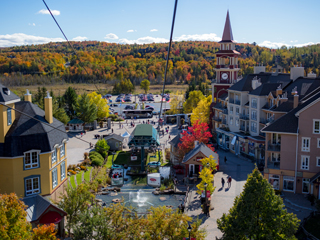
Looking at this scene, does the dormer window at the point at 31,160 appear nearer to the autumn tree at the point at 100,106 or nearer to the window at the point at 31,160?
the window at the point at 31,160

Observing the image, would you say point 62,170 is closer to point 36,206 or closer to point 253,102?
point 36,206

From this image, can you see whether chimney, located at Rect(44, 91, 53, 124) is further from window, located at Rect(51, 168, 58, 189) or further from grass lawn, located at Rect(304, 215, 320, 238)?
grass lawn, located at Rect(304, 215, 320, 238)

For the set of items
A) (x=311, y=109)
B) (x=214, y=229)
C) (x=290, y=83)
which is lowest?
(x=214, y=229)

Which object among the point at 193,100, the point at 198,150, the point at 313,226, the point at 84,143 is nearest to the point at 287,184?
the point at 313,226

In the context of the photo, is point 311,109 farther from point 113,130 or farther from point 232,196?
point 113,130

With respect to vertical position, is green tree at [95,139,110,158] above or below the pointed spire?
below

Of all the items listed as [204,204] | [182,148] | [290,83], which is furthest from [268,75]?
[204,204]

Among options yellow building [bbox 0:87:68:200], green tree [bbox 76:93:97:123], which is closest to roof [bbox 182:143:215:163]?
yellow building [bbox 0:87:68:200]

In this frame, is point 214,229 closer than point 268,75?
Yes
